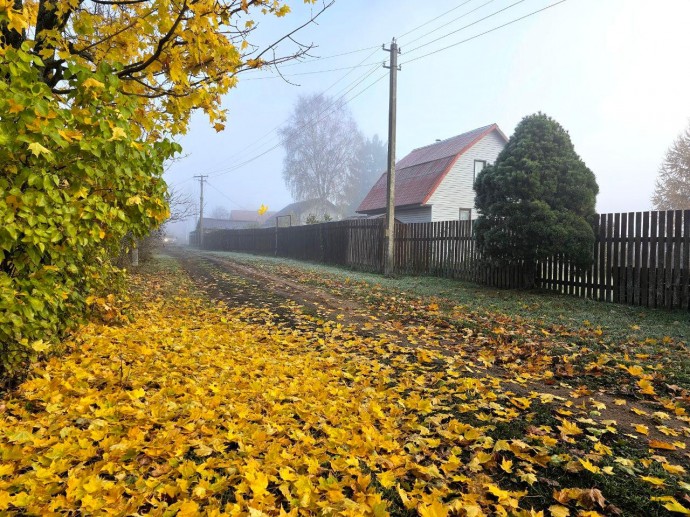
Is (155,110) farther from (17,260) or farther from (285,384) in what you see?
(285,384)

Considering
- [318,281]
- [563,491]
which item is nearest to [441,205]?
[318,281]

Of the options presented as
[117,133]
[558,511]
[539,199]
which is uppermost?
[539,199]

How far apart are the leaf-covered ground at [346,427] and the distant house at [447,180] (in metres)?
19.3

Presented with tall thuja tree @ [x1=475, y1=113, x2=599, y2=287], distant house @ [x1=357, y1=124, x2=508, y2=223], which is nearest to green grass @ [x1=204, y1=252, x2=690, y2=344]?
tall thuja tree @ [x1=475, y1=113, x2=599, y2=287]

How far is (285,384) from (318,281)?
802 cm

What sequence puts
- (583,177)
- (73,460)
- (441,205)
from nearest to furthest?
1. (73,460)
2. (583,177)
3. (441,205)

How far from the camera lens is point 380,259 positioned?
1568 centimetres

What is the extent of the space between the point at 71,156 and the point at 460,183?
2407 cm

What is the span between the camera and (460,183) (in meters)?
25.0

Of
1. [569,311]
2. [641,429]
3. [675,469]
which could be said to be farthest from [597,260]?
[675,469]

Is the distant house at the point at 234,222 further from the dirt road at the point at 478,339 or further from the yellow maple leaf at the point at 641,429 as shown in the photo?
the yellow maple leaf at the point at 641,429

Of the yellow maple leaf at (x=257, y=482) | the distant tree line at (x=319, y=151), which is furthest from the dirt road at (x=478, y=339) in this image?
the distant tree line at (x=319, y=151)

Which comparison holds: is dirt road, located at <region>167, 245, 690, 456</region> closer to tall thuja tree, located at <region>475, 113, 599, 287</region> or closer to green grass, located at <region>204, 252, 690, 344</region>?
green grass, located at <region>204, 252, 690, 344</region>

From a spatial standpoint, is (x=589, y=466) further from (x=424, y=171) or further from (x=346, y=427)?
(x=424, y=171)
